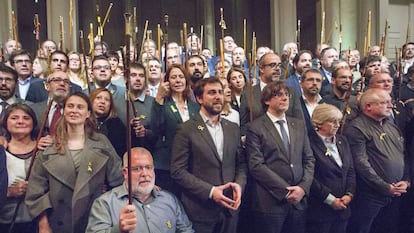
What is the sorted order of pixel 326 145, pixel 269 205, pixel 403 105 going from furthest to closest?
1. pixel 403 105
2. pixel 326 145
3. pixel 269 205

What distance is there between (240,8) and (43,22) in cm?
501

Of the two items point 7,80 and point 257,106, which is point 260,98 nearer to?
point 257,106

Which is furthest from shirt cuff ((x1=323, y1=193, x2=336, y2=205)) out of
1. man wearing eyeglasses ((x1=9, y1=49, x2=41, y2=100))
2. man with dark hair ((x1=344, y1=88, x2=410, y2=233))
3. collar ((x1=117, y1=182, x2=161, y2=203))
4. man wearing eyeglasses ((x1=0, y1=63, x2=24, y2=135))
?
man wearing eyeglasses ((x1=9, y1=49, x2=41, y2=100))

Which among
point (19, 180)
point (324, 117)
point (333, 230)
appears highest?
point (324, 117)

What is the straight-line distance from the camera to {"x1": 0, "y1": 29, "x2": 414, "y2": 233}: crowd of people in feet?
10.2

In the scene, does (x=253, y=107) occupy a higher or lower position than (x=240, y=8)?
lower

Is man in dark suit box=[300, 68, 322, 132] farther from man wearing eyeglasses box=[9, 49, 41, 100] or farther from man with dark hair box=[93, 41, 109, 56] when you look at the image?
man wearing eyeglasses box=[9, 49, 41, 100]

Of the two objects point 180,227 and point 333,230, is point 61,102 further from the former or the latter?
point 333,230

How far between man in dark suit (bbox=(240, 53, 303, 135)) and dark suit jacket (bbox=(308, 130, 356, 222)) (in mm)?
265

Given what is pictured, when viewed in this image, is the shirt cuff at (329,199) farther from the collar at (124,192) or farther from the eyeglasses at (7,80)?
the eyeglasses at (7,80)

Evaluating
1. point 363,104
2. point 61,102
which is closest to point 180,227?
point 61,102

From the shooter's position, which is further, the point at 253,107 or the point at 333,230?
the point at 253,107

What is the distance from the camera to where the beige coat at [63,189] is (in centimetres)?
311

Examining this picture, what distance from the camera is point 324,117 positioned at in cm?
377
